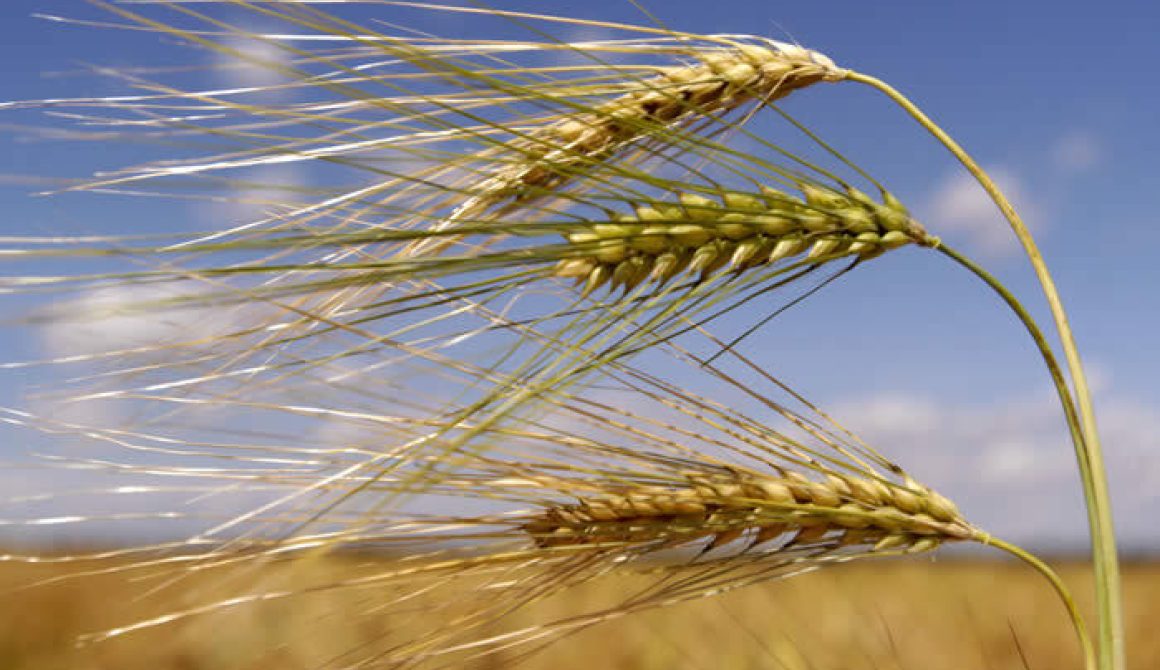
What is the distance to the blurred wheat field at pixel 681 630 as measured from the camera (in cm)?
239

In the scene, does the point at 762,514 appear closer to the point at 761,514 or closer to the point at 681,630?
the point at 761,514

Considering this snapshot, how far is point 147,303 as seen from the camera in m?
0.67

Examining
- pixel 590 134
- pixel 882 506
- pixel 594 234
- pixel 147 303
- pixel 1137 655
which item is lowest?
pixel 1137 655

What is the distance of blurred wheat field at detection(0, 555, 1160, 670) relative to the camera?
7.86 ft

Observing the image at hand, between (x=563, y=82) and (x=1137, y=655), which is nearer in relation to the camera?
(x=563, y=82)

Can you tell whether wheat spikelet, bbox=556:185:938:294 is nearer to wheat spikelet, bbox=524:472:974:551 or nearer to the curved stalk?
wheat spikelet, bbox=524:472:974:551

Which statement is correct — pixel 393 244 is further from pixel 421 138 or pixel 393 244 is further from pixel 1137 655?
pixel 1137 655

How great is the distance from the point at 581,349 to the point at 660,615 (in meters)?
2.23

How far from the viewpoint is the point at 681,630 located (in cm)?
283

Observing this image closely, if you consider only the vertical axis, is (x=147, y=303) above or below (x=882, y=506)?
above

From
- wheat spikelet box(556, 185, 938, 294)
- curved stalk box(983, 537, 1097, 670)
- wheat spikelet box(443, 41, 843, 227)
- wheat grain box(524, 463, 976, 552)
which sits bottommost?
curved stalk box(983, 537, 1097, 670)

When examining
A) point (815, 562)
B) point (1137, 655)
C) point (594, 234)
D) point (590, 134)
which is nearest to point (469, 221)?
point (594, 234)

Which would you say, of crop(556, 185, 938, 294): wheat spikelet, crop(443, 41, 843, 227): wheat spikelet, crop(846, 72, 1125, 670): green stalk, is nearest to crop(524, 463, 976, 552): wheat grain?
crop(846, 72, 1125, 670): green stalk

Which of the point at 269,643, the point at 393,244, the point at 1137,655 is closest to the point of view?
the point at 393,244
